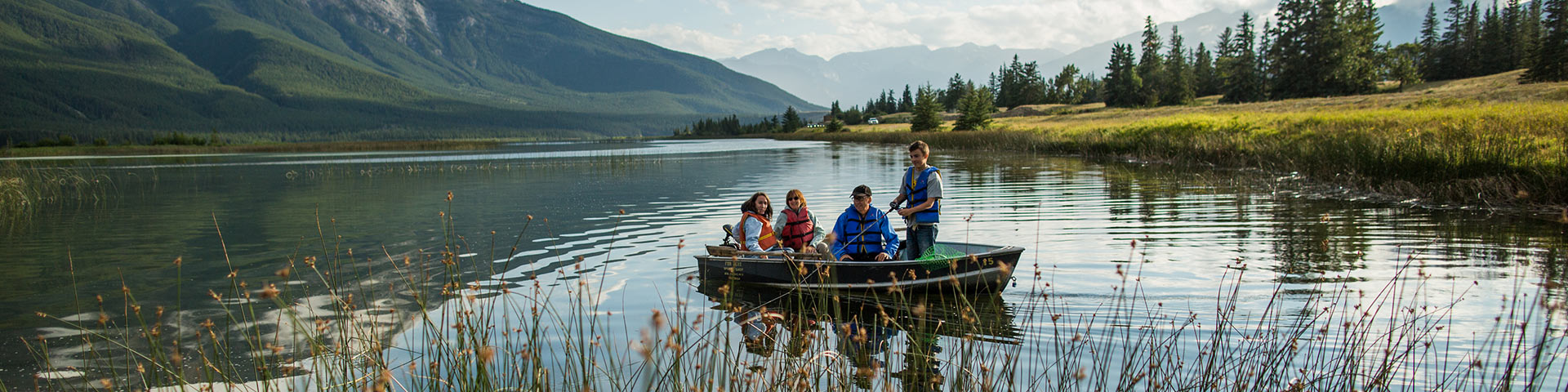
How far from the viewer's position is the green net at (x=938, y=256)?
8469 mm

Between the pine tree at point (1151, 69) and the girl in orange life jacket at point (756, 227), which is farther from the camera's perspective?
the pine tree at point (1151, 69)

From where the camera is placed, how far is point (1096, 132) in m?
40.9

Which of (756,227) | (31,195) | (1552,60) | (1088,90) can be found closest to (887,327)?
(756,227)

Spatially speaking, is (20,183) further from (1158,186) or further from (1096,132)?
(1096,132)

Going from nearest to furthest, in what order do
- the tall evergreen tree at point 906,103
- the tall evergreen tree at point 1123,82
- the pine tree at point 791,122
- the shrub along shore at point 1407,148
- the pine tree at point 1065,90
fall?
the shrub along shore at point 1407,148, the tall evergreen tree at point 1123,82, the pine tree at point 1065,90, the pine tree at point 791,122, the tall evergreen tree at point 906,103

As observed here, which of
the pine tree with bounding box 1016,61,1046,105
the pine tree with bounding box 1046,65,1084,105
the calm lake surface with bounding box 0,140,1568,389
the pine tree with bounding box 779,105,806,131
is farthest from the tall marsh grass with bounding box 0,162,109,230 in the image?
the pine tree with bounding box 779,105,806,131

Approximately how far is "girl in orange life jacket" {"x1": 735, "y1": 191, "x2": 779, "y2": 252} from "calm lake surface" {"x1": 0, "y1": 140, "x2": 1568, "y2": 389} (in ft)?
2.94

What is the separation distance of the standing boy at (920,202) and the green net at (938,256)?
0.07 metres

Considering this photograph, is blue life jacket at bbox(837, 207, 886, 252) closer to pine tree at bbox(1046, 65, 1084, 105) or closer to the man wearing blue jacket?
the man wearing blue jacket

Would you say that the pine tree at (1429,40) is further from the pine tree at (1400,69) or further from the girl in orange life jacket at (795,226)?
the girl in orange life jacket at (795,226)

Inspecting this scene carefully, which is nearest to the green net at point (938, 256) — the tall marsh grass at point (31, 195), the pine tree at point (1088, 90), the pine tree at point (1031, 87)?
the tall marsh grass at point (31, 195)

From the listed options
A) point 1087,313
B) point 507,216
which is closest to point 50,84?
point 507,216

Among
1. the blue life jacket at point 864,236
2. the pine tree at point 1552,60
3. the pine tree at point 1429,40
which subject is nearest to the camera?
the blue life jacket at point 864,236

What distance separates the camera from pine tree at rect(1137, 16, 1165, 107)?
289 feet
